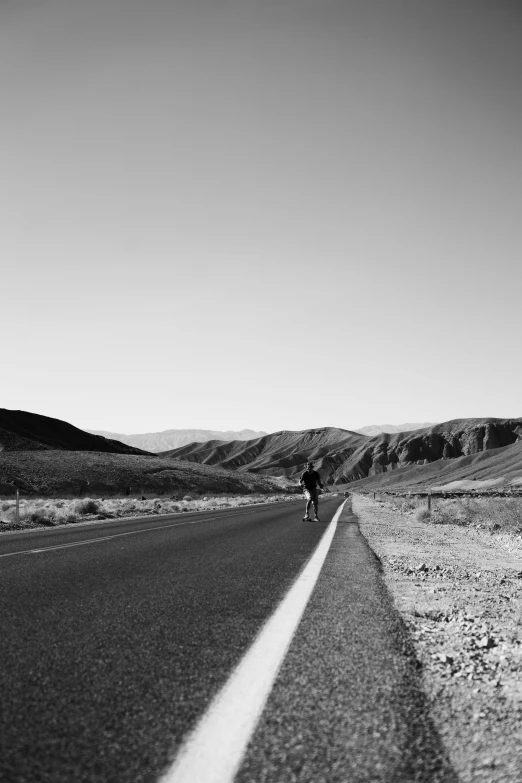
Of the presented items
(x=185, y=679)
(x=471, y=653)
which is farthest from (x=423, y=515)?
(x=185, y=679)

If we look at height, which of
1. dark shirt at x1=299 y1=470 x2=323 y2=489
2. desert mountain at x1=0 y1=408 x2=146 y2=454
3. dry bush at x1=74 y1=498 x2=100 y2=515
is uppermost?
desert mountain at x1=0 y1=408 x2=146 y2=454

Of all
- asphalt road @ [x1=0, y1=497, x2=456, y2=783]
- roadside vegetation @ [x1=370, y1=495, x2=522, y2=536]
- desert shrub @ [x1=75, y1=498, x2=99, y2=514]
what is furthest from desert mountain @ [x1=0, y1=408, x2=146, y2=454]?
asphalt road @ [x1=0, y1=497, x2=456, y2=783]

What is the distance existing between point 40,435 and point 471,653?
382 feet

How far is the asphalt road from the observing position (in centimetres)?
241

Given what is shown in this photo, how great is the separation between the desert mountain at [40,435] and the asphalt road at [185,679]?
89152 mm

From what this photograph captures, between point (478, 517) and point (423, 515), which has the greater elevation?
point (423, 515)

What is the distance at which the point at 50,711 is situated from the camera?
114 inches

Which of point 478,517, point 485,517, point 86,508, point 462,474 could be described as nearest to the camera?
point 485,517

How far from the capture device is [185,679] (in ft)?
11.3

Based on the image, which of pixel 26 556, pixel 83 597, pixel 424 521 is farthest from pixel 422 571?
pixel 424 521

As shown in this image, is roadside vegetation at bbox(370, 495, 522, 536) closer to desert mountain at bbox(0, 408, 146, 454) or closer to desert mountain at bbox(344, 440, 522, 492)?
desert mountain at bbox(0, 408, 146, 454)

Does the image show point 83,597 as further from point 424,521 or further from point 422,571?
point 424,521

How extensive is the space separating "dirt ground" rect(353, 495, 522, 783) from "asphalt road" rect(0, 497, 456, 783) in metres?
0.13

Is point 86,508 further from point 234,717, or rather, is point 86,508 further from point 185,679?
point 234,717
